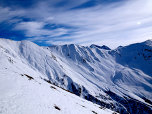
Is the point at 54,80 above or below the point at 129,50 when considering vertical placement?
below

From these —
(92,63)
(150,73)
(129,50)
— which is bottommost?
(150,73)

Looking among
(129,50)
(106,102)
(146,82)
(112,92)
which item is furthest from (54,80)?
(129,50)

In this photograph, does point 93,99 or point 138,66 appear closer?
point 93,99

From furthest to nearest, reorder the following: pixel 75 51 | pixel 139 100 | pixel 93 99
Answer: pixel 75 51 < pixel 139 100 < pixel 93 99

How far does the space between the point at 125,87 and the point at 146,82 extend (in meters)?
27.3

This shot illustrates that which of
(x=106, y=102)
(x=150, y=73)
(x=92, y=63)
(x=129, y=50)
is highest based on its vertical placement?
(x=129, y=50)

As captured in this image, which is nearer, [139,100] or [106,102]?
[106,102]

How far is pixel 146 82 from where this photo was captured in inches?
3492

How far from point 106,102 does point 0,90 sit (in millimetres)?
67248

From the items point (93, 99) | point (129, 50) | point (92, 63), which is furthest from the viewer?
point (129, 50)

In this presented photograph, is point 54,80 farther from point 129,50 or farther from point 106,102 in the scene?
point 129,50

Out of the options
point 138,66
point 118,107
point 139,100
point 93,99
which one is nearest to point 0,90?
point 93,99

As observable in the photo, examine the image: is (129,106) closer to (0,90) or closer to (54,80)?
(54,80)

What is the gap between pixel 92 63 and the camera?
11756cm
